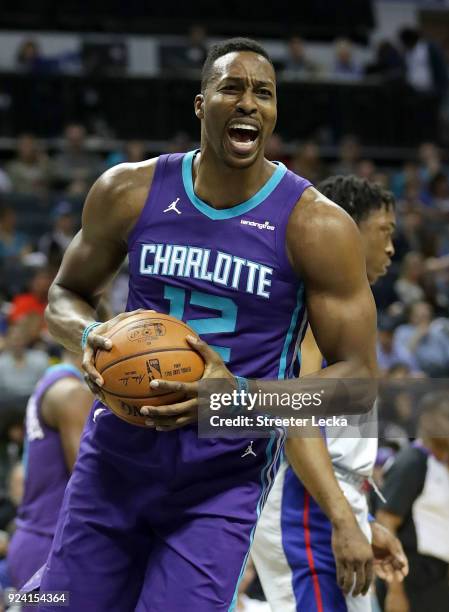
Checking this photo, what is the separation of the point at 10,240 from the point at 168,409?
327 inches

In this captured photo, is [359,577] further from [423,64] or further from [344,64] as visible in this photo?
[423,64]

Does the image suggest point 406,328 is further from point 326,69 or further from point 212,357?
point 212,357

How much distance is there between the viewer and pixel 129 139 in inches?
547

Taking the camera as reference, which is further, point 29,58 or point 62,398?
point 29,58

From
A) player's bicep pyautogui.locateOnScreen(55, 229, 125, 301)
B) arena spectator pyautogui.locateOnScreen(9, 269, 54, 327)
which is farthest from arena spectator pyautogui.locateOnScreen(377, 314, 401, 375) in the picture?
player's bicep pyautogui.locateOnScreen(55, 229, 125, 301)

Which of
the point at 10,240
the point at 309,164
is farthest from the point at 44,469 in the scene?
the point at 309,164

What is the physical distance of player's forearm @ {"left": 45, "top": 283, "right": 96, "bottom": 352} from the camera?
361 centimetres

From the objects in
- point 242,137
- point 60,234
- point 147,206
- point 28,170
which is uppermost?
point 242,137

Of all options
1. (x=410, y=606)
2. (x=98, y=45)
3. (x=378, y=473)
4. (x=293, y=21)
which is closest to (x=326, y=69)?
(x=293, y=21)

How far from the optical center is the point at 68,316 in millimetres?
3670

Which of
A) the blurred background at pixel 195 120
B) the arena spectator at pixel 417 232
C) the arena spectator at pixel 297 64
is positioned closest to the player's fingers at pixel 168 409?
the blurred background at pixel 195 120

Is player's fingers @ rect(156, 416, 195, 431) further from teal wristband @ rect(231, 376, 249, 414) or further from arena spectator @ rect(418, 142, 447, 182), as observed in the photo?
arena spectator @ rect(418, 142, 447, 182)

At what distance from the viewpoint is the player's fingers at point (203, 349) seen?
3.20 meters

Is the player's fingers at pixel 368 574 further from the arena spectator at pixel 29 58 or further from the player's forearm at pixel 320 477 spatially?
the arena spectator at pixel 29 58
